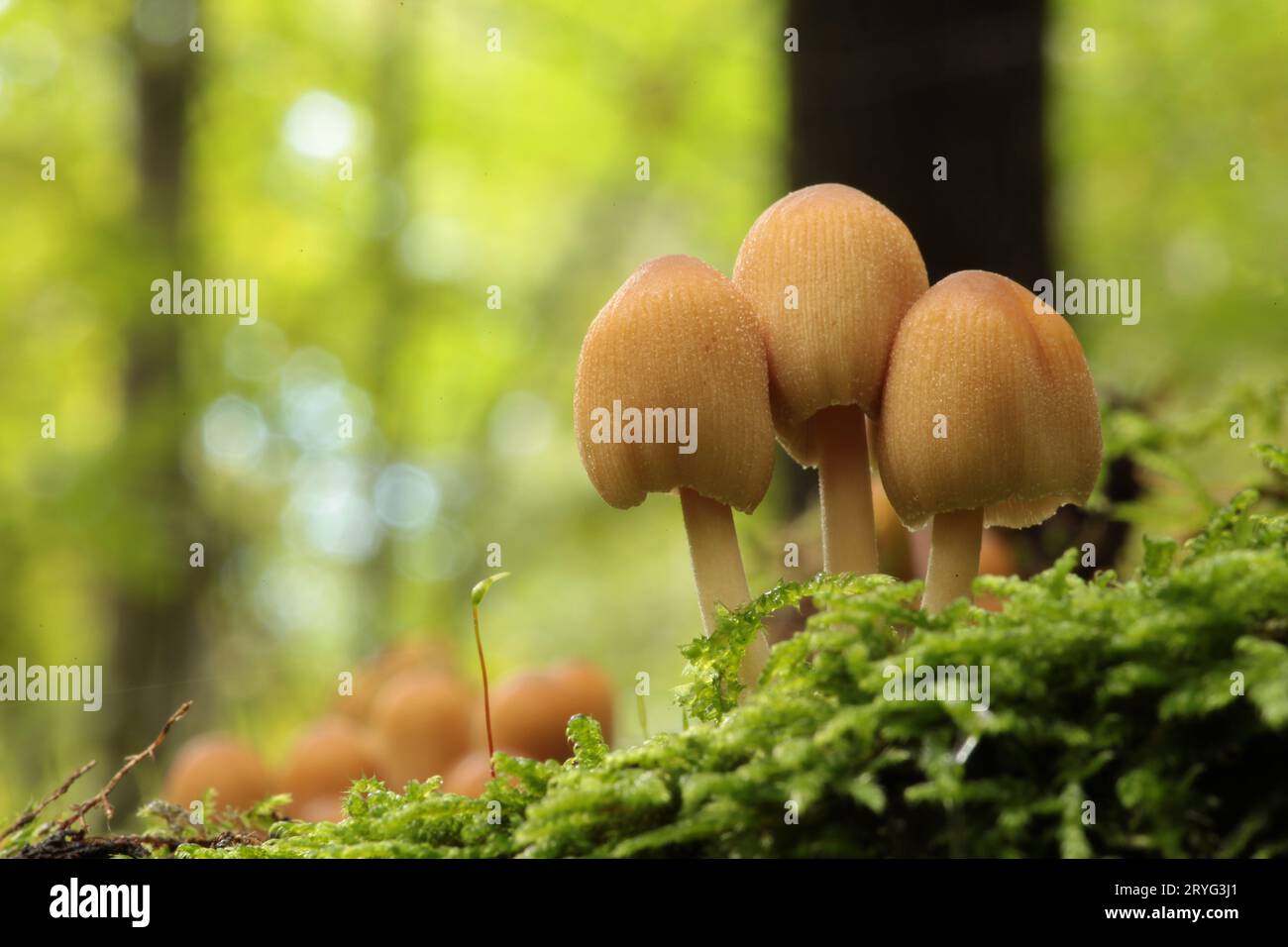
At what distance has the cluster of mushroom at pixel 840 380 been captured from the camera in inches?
57.9

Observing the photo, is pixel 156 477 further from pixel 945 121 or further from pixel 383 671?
pixel 945 121

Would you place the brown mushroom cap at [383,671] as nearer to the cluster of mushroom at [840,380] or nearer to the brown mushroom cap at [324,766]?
the brown mushroom cap at [324,766]

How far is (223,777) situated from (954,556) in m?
2.52

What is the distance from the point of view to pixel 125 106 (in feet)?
32.2

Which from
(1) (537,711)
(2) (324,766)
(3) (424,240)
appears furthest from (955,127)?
(3) (424,240)

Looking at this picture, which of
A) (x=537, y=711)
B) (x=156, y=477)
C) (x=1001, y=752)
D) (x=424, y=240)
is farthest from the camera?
(x=424, y=240)

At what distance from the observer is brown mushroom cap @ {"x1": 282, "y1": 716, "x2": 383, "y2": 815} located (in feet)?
10.3

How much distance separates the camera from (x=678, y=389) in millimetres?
1502

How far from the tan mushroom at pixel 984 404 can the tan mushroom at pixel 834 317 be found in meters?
0.07

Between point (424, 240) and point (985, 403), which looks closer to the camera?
point (985, 403)

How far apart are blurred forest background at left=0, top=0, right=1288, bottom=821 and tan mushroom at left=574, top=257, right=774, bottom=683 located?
215 centimetres

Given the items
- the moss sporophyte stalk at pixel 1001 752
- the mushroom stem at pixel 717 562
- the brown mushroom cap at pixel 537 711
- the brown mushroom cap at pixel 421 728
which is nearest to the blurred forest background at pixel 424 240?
the brown mushroom cap at pixel 421 728
